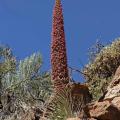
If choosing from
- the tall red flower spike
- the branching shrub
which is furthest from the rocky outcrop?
the branching shrub

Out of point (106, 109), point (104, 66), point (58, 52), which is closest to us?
point (106, 109)

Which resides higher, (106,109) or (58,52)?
(58,52)

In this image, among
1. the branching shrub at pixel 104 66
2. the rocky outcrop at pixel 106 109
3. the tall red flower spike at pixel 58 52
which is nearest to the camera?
the rocky outcrop at pixel 106 109

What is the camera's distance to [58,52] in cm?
1303

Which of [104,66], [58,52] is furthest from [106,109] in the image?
[104,66]

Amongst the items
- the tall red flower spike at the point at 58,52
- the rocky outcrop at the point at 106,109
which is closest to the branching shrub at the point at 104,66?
the tall red flower spike at the point at 58,52

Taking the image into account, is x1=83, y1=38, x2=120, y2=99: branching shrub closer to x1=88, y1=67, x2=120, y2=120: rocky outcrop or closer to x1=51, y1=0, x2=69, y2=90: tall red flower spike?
x1=51, y1=0, x2=69, y2=90: tall red flower spike

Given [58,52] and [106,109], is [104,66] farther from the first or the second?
[106,109]

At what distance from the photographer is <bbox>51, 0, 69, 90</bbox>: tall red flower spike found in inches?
482

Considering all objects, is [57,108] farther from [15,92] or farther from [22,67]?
[22,67]

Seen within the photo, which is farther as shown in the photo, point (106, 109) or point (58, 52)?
point (58, 52)

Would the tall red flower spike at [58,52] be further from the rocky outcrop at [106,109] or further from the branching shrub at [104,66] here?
the rocky outcrop at [106,109]

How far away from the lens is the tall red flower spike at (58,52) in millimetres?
12241

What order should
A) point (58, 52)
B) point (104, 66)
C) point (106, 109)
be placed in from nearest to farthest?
point (106, 109) → point (58, 52) → point (104, 66)
